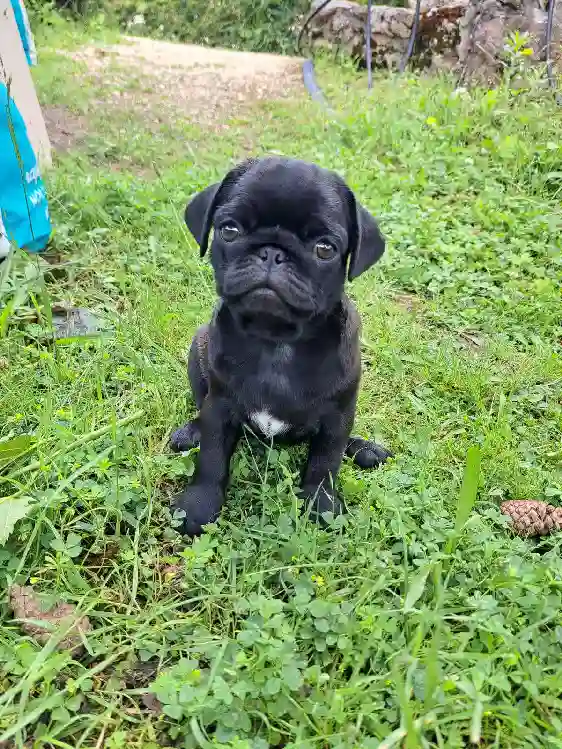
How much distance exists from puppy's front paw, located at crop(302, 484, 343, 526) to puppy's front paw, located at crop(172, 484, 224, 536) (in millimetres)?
367

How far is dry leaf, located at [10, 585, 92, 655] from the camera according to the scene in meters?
2.08

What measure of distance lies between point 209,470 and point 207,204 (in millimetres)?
1060

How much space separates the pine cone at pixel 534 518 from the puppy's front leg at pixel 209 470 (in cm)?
121

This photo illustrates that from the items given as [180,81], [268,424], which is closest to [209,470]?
[268,424]

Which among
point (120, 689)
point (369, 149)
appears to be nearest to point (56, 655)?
point (120, 689)

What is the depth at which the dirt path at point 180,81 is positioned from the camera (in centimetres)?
773

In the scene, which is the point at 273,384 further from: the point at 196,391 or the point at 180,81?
the point at 180,81

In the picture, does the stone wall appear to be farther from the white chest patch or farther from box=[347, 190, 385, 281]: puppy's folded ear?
the white chest patch

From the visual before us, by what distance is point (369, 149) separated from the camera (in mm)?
6258

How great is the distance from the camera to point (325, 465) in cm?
268

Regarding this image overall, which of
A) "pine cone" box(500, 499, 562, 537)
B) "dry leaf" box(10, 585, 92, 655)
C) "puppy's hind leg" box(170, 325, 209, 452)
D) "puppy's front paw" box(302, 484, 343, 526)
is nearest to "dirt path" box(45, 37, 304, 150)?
"puppy's hind leg" box(170, 325, 209, 452)

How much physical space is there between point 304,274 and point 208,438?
31.6 inches

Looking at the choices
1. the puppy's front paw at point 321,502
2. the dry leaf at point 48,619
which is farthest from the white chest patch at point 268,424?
the dry leaf at point 48,619

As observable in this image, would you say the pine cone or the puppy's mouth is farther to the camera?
the pine cone
